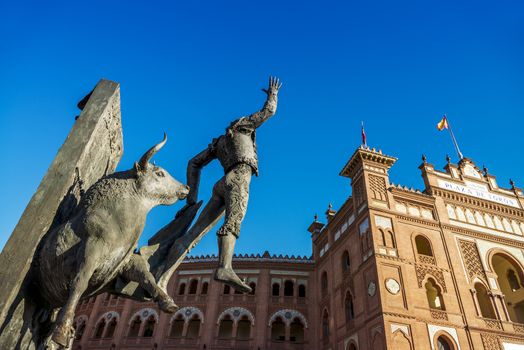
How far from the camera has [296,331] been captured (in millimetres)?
24203

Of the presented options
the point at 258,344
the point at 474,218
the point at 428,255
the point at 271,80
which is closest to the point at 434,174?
the point at 474,218

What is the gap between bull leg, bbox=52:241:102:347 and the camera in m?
1.51

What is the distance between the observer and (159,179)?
6.88 feet

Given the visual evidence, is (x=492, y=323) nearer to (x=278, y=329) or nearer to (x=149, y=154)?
(x=278, y=329)

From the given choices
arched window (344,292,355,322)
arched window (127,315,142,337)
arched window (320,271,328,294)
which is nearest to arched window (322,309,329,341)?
arched window (320,271,328,294)

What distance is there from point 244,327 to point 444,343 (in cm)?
1239

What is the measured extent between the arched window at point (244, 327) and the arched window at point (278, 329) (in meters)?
1.58

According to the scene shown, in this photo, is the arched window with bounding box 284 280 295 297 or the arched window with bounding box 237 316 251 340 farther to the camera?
the arched window with bounding box 284 280 295 297

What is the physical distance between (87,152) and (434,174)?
75.2ft

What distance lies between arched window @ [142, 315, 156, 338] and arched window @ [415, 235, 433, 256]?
17.2 m

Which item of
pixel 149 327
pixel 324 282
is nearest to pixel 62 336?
pixel 324 282

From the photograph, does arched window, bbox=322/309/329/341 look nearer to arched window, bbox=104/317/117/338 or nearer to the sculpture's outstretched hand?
arched window, bbox=104/317/117/338

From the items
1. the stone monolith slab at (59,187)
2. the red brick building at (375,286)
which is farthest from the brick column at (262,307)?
→ the stone monolith slab at (59,187)

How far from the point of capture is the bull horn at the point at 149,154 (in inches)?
78.4
